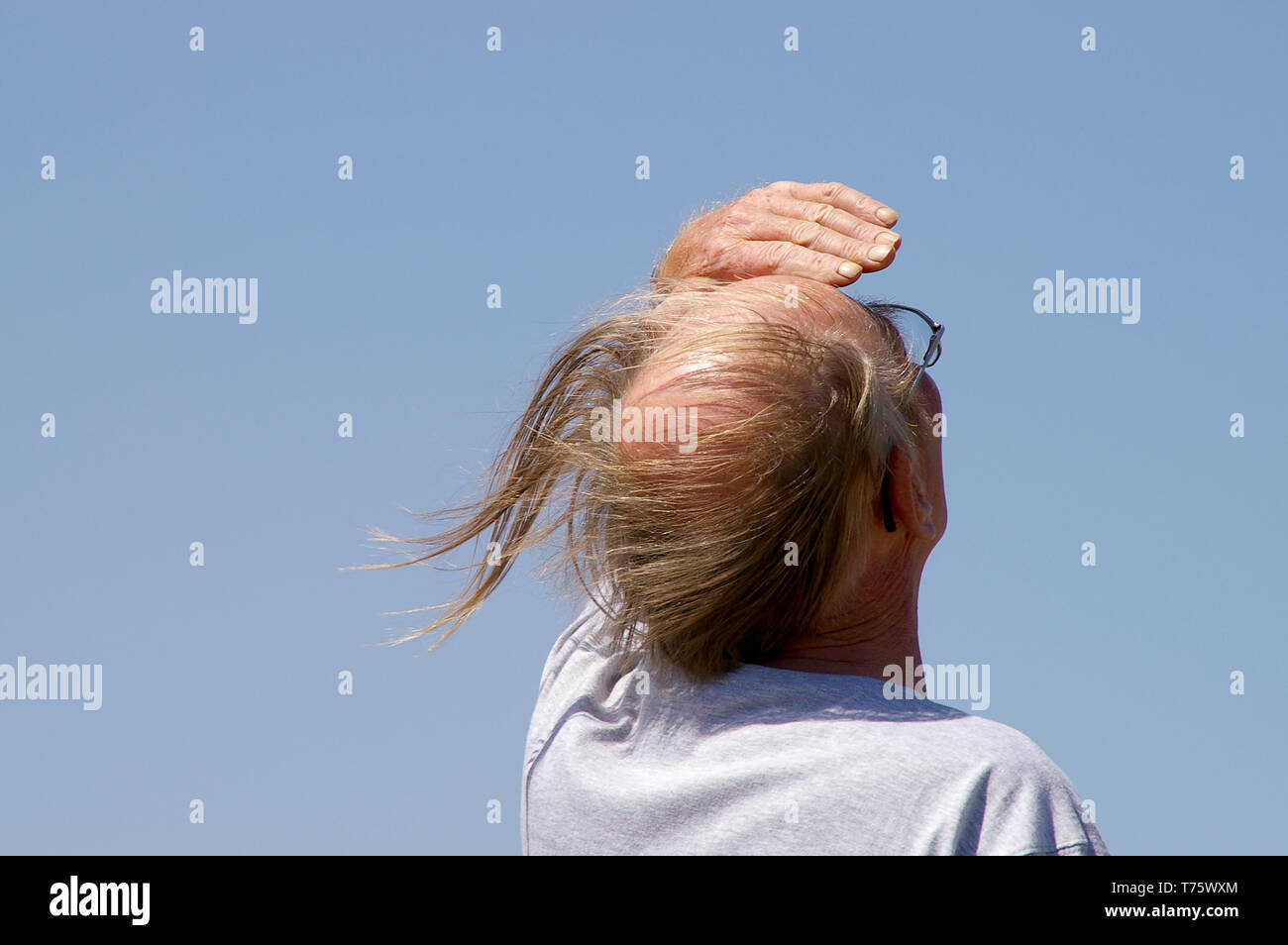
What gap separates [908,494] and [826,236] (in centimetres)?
71

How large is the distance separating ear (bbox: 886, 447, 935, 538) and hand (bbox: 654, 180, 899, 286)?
0.49 metres

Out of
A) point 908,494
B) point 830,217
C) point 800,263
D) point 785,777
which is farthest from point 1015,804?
point 830,217

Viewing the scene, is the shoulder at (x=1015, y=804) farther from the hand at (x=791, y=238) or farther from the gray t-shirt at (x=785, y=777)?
the hand at (x=791, y=238)

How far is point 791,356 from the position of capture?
2.69 m

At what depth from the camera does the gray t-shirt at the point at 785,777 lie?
7.66ft

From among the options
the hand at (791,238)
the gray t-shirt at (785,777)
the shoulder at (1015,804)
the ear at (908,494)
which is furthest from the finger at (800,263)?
the shoulder at (1015,804)

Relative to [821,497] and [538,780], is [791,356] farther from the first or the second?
[538,780]

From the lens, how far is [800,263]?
3191mm

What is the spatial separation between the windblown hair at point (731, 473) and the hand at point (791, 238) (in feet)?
0.51

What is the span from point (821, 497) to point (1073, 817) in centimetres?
77

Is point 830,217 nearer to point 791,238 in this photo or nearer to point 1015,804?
point 791,238

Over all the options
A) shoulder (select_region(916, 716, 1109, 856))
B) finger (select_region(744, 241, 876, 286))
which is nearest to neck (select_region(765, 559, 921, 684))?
shoulder (select_region(916, 716, 1109, 856))

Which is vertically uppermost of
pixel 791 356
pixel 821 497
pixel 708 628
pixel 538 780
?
pixel 791 356
